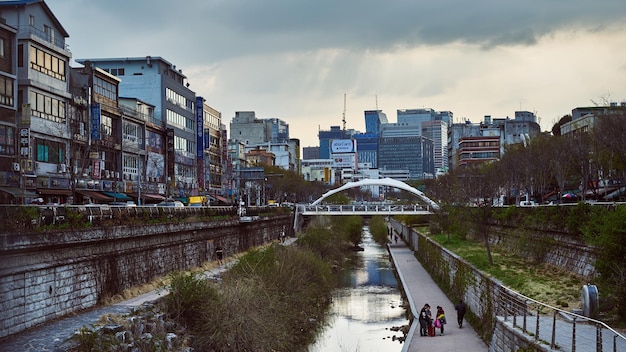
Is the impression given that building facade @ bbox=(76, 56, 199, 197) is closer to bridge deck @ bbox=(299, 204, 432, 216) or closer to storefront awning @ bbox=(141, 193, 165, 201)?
storefront awning @ bbox=(141, 193, 165, 201)

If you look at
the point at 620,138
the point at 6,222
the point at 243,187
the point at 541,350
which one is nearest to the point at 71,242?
the point at 6,222

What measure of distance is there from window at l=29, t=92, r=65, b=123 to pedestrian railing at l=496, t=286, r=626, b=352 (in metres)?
34.1

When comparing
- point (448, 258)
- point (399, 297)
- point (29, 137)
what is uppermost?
point (29, 137)

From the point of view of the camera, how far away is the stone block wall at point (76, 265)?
827 inches

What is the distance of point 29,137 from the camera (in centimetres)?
4331

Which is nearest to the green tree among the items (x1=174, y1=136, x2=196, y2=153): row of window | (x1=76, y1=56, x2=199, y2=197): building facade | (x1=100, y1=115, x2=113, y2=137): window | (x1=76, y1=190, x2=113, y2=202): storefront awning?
(x1=76, y1=190, x2=113, y2=202): storefront awning

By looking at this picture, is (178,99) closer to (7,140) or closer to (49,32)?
(49,32)

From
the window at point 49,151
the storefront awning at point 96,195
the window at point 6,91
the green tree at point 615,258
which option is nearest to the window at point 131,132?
the storefront awning at point 96,195

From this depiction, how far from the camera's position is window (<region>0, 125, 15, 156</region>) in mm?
40812

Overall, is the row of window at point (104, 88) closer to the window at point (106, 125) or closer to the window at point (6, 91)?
the window at point (106, 125)

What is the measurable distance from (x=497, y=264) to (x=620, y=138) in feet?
57.9

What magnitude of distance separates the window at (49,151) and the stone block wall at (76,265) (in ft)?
42.7

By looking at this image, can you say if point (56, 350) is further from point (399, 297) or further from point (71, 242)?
point (399, 297)

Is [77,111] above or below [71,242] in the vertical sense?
above
